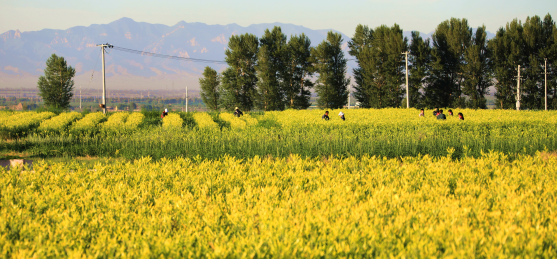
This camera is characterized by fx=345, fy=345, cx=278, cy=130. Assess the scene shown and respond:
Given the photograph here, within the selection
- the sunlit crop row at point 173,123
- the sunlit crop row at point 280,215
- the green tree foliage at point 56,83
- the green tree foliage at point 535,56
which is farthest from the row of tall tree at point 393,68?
the sunlit crop row at point 280,215

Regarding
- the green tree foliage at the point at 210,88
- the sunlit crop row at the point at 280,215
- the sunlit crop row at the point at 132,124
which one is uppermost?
the green tree foliage at the point at 210,88

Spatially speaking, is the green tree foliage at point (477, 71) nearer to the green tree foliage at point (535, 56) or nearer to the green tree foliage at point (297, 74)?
the green tree foliage at point (535, 56)

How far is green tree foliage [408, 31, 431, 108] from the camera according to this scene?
1981 inches

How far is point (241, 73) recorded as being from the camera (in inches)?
2276

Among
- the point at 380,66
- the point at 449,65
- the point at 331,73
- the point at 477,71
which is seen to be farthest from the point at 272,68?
the point at 477,71

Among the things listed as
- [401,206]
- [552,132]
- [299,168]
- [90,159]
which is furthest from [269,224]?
[552,132]

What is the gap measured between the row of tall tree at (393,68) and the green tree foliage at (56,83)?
76.4 ft

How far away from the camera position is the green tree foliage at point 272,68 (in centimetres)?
5566

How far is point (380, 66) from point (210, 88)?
29.4 metres

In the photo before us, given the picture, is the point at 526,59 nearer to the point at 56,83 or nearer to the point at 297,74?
the point at 297,74

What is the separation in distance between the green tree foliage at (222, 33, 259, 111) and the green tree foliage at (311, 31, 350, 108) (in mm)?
10343

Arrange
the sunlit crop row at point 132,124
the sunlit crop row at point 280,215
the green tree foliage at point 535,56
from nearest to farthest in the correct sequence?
the sunlit crop row at point 280,215, the sunlit crop row at point 132,124, the green tree foliage at point 535,56

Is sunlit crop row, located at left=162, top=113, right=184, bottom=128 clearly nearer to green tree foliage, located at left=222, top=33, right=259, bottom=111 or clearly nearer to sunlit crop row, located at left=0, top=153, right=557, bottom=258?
sunlit crop row, located at left=0, top=153, right=557, bottom=258

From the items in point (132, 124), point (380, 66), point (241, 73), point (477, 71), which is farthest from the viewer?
point (241, 73)
